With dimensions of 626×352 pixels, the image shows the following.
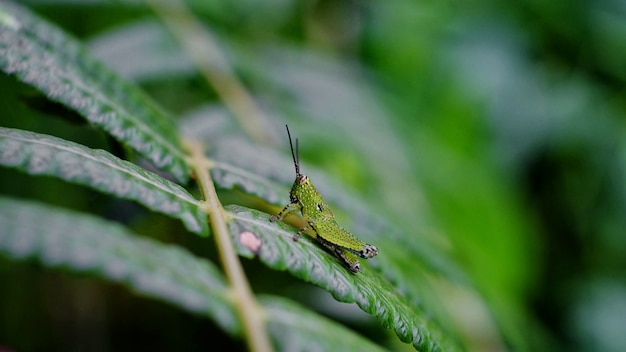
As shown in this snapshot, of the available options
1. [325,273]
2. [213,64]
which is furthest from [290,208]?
[213,64]

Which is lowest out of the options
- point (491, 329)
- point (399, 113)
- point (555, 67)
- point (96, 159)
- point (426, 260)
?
point (96, 159)

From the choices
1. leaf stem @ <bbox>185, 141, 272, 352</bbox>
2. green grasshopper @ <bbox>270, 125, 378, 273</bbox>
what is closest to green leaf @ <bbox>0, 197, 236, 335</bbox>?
leaf stem @ <bbox>185, 141, 272, 352</bbox>

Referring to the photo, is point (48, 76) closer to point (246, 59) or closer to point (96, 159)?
point (96, 159)

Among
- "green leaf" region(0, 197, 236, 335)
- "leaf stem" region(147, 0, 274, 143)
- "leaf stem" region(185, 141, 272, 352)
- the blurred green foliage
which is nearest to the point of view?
"green leaf" region(0, 197, 236, 335)

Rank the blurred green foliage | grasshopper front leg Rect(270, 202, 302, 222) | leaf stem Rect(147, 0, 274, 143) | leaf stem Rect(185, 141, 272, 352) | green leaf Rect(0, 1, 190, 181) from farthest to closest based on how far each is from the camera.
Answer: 1. the blurred green foliage
2. leaf stem Rect(147, 0, 274, 143)
3. grasshopper front leg Rect(270, 202, 302, 222)
4. green leaf Rect(0, 1, 190, 181)
5. leaf stem Rect(185, 141, 272, 352)

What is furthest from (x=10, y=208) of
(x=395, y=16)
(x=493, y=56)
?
(x=493, y=56)

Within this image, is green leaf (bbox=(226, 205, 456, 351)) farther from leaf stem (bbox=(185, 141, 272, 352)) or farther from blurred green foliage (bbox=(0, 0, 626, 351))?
blurred green foliage (bbox=(0, 0, 626, 351))

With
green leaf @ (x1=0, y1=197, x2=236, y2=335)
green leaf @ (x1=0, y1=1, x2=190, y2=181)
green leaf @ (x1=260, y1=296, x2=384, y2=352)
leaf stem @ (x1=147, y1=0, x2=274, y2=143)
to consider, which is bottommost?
green leaf @ (x1=0, y1=197, x2=236, y2=335)
